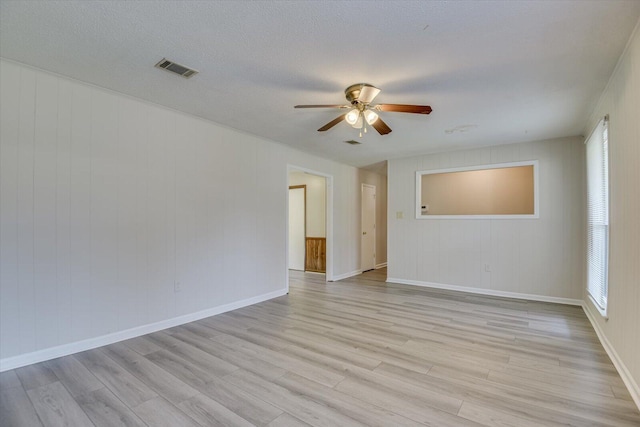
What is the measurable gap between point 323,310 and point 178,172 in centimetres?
255

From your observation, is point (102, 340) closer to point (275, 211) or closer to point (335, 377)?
point (335, 377)

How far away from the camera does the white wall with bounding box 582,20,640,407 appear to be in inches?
83.1

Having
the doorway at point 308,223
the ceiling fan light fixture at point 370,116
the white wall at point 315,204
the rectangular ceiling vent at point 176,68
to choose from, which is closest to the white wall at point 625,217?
the ceiling fan light fixture at point 370,116

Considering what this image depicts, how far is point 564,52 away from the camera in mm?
2324

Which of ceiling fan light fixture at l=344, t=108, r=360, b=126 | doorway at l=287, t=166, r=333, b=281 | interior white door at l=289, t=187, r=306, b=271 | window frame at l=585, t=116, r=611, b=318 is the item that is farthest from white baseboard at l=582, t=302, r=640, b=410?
interior white door at l=289, t=187, r=306, b=271

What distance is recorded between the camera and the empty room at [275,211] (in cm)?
200

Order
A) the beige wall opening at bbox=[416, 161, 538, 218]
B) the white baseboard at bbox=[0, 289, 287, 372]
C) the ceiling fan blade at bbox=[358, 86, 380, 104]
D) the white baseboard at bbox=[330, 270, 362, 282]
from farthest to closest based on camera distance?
the white baseboard at bbox=[330, 270, 362, 282] → the beige wall opening at bbox=[416, 161, 538, 218] → the ceiling fan blade at bbox=[358, 86, 380, 104] → the white baseboard at bbox=[0, 289, 287, 372]

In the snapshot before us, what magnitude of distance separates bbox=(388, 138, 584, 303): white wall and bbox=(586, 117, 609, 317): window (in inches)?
21.0

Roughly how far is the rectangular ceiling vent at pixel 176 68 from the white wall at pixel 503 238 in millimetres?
4411

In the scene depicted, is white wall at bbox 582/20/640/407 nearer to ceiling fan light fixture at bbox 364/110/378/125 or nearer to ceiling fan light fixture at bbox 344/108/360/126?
ceiling fan light fixture at bbox 364/110/378/125

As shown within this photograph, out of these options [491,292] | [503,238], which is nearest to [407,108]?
[503,238]

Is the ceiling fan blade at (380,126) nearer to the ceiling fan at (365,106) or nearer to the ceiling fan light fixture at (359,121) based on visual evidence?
the ceiling fan at (365,106)

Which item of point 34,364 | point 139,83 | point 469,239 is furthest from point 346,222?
point 34,364

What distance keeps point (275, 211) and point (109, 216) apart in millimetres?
2353
